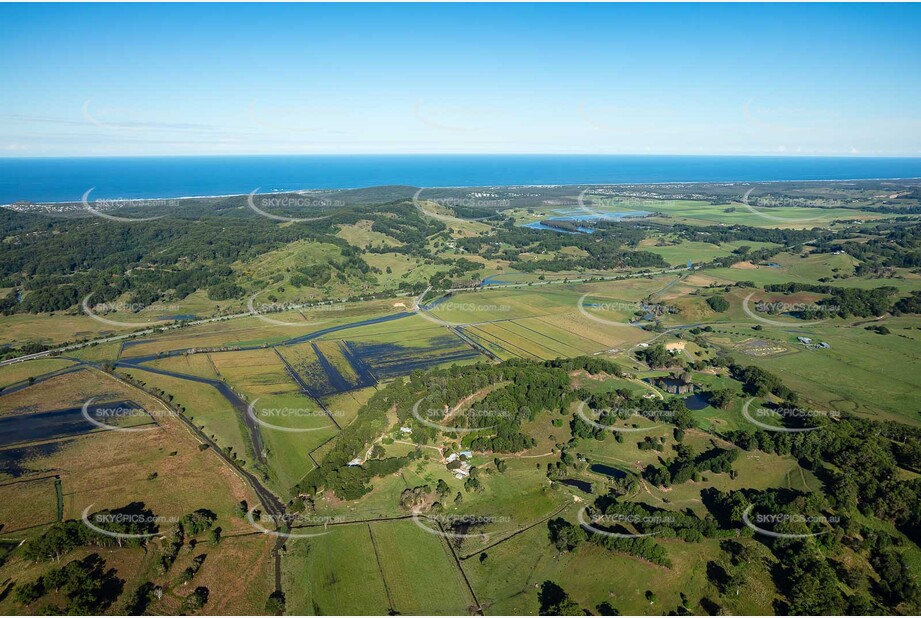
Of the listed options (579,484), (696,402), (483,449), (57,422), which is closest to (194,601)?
(483,449)

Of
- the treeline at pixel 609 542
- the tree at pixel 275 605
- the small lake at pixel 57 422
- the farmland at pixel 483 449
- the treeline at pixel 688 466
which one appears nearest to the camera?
the tree at pixel 275 605

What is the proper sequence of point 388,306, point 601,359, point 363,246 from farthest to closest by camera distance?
point 363,246 → point 388,306 → point 601,359

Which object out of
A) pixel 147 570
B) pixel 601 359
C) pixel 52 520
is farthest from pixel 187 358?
pixel 601 359

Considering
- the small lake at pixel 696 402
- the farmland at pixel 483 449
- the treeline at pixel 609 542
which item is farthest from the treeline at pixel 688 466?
the small lake at pixel 696 402

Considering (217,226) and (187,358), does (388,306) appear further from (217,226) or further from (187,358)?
(217,226)

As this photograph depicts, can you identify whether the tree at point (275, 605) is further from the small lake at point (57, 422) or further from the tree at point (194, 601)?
the small lake at point (57, 422)

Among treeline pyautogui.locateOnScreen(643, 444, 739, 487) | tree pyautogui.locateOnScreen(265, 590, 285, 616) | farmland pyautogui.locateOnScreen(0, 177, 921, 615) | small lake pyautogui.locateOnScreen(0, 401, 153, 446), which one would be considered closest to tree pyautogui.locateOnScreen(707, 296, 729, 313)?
farmland pyautogui.locateOnScreen(0, 177, 921, 615)

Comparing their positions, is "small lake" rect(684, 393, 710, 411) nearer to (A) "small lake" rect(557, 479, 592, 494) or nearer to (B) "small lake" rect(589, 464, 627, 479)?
(B) "small lake" rect(589, 464, 627, 479)

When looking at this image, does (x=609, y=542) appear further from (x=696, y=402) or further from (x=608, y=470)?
(x=696, y=402)
